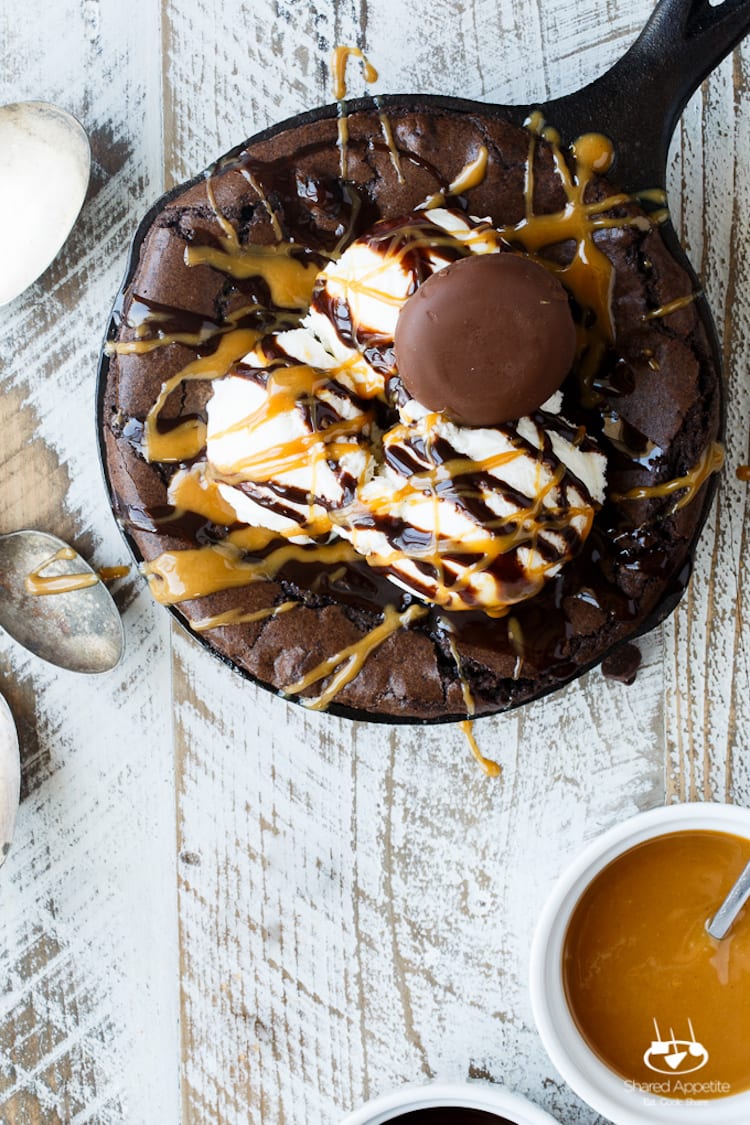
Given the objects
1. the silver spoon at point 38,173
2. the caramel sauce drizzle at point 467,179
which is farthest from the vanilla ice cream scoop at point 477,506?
the silver spoon at point 38,173

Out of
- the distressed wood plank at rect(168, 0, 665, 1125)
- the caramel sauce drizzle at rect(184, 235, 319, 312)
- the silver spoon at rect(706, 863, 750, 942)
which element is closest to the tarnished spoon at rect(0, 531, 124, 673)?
the distressed wood plank at rect(168, 0, 665, 1125)

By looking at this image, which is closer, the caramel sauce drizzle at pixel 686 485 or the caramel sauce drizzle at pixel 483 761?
the caramel sauce drizzle at pixel 686 485

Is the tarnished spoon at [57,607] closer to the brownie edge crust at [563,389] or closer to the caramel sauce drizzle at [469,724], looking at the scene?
the brownie edge crust at [563,389]

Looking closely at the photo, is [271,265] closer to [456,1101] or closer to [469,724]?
[469,724]

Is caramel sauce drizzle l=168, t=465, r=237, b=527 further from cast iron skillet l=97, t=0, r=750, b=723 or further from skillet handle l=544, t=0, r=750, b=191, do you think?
skillet handle l=544, t=0, r=750, b=191

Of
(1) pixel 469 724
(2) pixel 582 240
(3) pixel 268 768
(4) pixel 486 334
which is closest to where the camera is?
(4) pixel 486 334

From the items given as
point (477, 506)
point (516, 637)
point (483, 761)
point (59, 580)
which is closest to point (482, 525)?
Result: point (477, 506)

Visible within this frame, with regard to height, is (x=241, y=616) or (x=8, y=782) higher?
(x=241, y=616)
